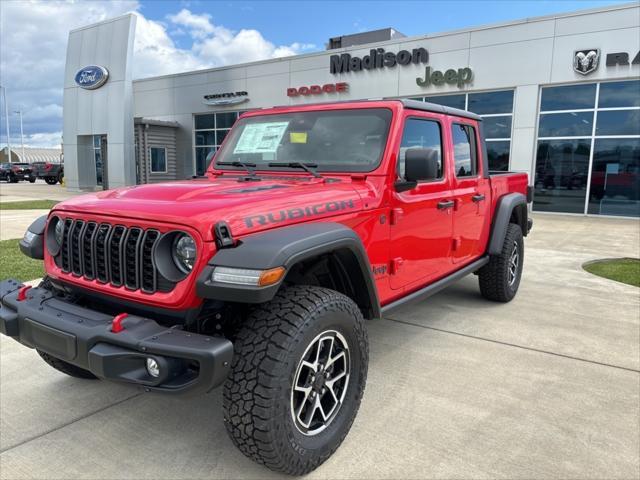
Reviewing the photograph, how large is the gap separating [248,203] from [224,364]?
0.79 m

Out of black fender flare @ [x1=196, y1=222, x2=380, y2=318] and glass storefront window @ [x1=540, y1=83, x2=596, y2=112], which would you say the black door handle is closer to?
black fender flare @ [x1=196, y1=222, x2=380, y2=318]

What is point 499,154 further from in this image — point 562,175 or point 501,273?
point 501,273

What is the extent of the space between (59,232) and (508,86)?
14.3m

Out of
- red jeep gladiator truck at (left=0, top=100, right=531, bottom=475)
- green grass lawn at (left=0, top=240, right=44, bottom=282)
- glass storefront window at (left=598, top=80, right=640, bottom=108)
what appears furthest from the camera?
glass storefront window at (left=598, top=80, right=640, bottom=108)

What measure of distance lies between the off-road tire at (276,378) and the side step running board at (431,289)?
885 millimetres

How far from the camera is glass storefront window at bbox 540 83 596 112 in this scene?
13.5 meters

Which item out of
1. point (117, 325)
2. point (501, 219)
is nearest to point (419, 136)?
point (501, 219)

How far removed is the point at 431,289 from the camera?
146 inches

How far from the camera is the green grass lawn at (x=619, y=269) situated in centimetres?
647

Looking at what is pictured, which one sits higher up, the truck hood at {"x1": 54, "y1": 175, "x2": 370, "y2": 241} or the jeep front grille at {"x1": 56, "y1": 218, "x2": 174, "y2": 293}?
the truck hood at {"x1": 54, "y1": 175, "x2": 370, "y2": 241}

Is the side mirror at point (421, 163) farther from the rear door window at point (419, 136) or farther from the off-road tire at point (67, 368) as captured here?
the off-road tire at point (67, 368)

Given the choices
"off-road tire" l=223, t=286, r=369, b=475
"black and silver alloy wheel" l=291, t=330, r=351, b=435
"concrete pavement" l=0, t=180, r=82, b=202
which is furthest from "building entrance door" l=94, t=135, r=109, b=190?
"off-road tire" l=223, t=286, r=369, b=475

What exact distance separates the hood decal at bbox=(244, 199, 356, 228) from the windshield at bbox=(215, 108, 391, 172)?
20.8 inches

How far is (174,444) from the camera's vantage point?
2.61 metres
